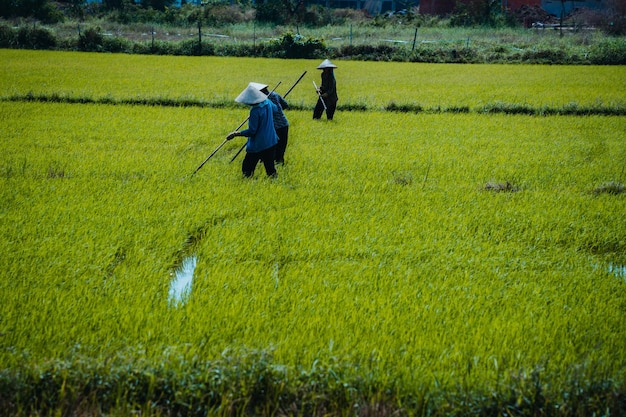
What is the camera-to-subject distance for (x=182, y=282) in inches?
189

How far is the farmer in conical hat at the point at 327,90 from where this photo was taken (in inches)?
423

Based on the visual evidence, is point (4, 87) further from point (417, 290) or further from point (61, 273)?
point (417, 290)

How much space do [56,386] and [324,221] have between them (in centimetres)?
318

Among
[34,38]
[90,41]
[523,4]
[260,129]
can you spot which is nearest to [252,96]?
[260,129]

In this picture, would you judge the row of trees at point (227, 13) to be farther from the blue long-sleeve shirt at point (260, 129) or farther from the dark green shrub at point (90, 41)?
the blue long-sleeve shirt at point (260, 129)

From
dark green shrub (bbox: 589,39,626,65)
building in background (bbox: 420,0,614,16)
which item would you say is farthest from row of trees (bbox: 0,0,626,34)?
dark green shrub (bbox: 589,39,626,65)

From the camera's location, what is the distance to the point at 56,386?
329cm

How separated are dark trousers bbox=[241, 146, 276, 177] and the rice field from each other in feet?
0.51

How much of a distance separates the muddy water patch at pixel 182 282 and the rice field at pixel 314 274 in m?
0.03

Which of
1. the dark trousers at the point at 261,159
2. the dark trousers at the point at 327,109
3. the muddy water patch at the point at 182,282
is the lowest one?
the muddy water patch at the point at 182,282

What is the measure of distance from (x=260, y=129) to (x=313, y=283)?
113 inches

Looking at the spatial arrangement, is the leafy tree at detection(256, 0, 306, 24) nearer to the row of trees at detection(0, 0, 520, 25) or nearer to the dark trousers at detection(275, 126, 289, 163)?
the row of trees at detection(0, 0, 520, 25)

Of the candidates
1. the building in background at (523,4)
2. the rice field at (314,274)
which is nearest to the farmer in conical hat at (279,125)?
the rice field at (314,274)

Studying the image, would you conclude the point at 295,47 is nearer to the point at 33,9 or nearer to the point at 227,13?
the point at 227,13
